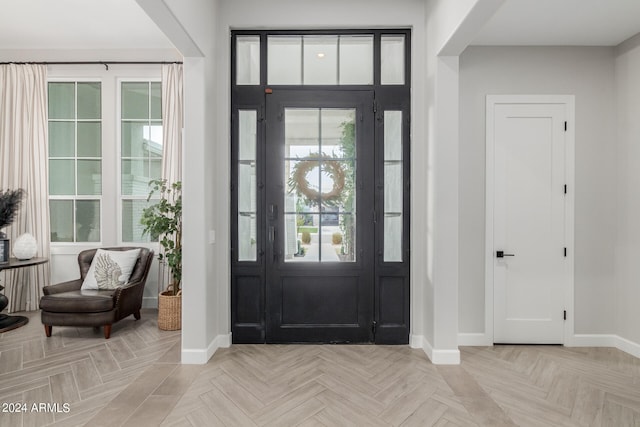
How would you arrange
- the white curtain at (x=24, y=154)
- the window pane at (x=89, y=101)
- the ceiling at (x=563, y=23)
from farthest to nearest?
1. the window pane at (x=89, y=101)
2. the white curtain at (x=24, y=154)
3. the ceiling at (x=563, y=23)

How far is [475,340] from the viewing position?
11.7 feet

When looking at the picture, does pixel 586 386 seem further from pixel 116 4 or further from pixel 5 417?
pixel 116 4

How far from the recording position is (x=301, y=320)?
11.6 ft

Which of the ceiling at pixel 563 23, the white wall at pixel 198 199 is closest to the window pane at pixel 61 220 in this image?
the white wall at pixel 198 199

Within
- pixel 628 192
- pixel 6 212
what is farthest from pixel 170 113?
pixel 628 192

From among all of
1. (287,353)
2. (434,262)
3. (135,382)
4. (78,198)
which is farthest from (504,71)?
(78,198)

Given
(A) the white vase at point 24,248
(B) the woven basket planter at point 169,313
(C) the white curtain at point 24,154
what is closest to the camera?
(B) the woven basket planter at point 169,313

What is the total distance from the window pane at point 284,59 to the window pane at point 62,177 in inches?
129

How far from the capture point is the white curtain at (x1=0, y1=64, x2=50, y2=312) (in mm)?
4531

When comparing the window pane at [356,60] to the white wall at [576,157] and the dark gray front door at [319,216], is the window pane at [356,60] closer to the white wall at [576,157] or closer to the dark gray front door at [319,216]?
the dark gray front door at [319,216]

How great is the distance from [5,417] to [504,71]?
16.6 feet

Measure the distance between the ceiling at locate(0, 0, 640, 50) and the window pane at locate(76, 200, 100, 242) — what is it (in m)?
2.10

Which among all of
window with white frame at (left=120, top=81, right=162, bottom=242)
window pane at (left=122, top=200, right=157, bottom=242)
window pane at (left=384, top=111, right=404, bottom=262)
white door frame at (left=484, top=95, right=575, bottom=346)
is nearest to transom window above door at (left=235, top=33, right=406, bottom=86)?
window pane at (left=384, top=111, right=404, bottom=262)

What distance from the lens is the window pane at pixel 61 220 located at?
4.75m
